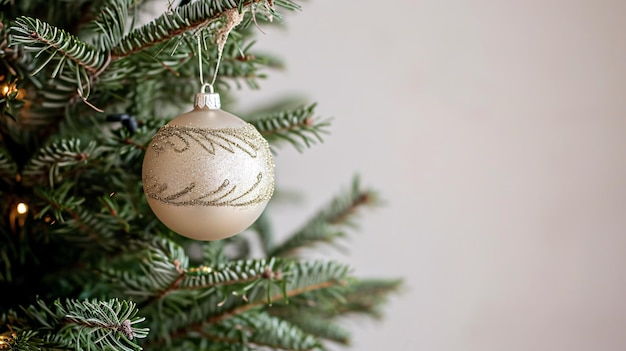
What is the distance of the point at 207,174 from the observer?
1.22 ft

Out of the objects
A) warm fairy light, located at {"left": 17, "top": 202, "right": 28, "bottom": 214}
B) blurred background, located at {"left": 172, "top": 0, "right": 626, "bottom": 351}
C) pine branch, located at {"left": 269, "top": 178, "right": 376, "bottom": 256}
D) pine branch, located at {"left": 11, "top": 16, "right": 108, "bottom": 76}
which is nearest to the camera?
pine branch, located at {"left": 11, "top": 16, "right": 108, "bottom": 76}

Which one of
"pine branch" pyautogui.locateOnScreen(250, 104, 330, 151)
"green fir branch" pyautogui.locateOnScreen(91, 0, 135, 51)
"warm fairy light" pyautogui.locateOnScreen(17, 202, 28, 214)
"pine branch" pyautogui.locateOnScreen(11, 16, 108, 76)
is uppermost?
"pine branch" pyautogui.locateOnScreen(250, 104, 330, 151)

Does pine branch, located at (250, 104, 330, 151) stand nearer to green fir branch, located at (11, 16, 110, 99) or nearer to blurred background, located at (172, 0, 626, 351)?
green fir branch, located at (11, 16, 110, 99)

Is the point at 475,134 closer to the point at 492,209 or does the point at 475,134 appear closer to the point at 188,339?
the point at 492,209

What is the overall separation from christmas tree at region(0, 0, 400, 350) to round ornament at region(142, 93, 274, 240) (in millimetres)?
41

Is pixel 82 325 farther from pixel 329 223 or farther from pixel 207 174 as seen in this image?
pixel 329 223

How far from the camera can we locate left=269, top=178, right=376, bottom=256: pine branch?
2.03 ft

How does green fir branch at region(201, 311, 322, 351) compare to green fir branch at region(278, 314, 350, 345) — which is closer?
green fir branch at region(201, 311, 322, 351)

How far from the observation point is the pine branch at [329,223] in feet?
2.03

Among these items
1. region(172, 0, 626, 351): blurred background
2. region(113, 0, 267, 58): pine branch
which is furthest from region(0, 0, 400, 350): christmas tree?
region(172, 0, 626, 351): blurred background

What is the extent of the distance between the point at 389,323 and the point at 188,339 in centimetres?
47

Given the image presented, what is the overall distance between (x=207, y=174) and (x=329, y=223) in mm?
292

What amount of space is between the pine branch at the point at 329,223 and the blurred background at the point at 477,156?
267mm

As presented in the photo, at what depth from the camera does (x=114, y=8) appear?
0.40 metres
